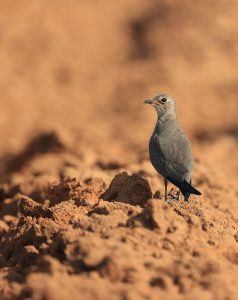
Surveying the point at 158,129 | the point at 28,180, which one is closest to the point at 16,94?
the point at 28,180

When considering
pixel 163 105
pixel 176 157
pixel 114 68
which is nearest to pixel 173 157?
pixel 176 157

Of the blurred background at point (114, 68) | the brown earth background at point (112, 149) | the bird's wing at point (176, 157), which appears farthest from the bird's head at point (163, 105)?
the blurred background at point (114, 68)

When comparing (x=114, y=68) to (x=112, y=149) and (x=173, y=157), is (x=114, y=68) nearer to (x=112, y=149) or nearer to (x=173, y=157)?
(x=112, y=149)

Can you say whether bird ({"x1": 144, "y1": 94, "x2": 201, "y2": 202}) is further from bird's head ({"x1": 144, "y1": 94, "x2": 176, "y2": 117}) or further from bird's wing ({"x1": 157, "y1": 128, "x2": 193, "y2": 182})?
bird's head ({"x1": 144, "y1": 94, "x2": 176, "y2": 117})

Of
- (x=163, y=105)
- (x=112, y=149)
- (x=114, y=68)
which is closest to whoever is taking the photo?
(x=163, y=105)

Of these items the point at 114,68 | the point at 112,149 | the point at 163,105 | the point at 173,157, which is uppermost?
the point at 114,68

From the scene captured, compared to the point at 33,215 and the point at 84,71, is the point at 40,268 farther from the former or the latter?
A: the point at 84,71

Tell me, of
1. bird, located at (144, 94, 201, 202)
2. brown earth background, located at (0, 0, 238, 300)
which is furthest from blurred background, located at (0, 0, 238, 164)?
bird, located at (144, 94, 201, 202)

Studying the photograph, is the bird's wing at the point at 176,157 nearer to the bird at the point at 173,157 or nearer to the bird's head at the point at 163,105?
the bird at the point at 173,157
